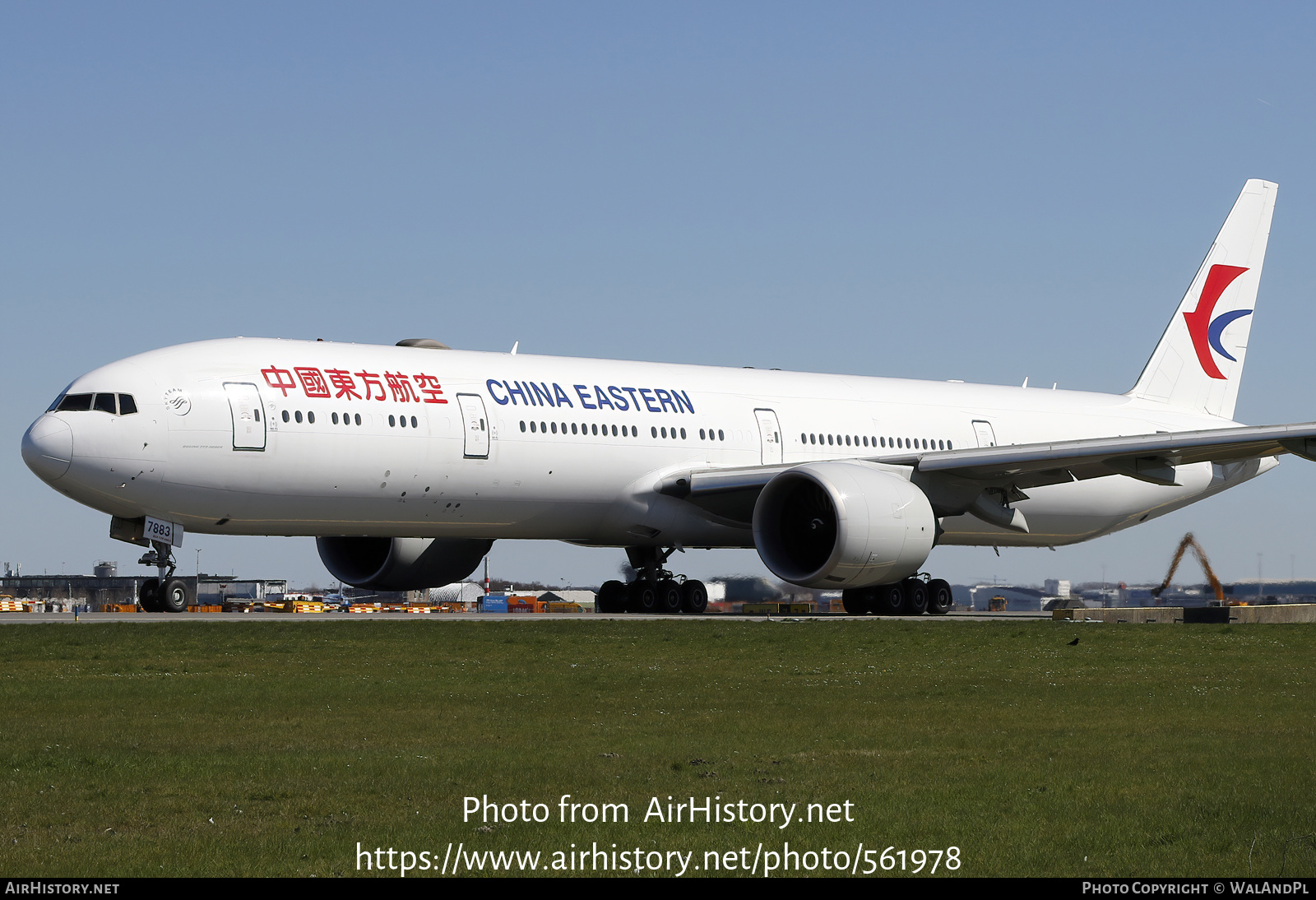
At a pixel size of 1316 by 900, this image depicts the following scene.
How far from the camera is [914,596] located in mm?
27297

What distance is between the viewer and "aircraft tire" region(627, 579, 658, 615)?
27.6 meters

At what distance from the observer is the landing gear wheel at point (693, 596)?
27.8 metres

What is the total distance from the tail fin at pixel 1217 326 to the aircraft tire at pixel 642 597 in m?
12.9

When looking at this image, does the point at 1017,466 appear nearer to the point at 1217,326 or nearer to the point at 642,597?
the point at 642,597

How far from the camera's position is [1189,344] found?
34.7 m

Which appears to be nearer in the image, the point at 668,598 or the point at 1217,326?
the point at 668,598

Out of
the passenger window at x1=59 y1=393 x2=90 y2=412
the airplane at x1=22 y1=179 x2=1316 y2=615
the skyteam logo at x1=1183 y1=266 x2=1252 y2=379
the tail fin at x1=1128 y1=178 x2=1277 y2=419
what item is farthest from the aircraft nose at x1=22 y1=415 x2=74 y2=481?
the skyteam logo at x1=1183 y1=266 x2=1252 y2=379

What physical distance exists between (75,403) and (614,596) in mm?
10282

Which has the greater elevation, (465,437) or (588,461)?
(465,437)

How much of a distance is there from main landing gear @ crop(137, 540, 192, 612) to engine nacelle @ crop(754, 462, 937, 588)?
8.65 meters

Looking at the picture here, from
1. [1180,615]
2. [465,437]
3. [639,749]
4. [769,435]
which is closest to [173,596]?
[465,437]

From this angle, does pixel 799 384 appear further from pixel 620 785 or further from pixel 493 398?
pixel 620 785

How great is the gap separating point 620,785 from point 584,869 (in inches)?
66.6

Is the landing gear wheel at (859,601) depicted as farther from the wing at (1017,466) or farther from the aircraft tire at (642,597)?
the aircraft tire at (642,597)
